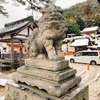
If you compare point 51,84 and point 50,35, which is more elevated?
point 50,35

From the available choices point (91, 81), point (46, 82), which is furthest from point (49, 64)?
point (91, 81)

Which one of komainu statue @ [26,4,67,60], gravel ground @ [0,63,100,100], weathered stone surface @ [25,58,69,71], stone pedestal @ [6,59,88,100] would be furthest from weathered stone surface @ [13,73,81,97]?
gravel ground @ [0,63,100,100]

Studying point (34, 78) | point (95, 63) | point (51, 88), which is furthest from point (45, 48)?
point (95, 63)

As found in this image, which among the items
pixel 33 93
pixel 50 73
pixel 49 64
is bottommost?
pixel 33 93

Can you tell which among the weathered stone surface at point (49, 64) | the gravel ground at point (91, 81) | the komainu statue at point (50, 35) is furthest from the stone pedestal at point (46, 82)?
the gravel ground at point (91, 81)

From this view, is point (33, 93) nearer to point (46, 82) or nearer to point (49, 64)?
point (46, 82)

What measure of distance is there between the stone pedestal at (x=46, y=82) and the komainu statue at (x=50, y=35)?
19 cm

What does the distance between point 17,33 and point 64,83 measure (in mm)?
8448

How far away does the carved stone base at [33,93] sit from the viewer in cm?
203

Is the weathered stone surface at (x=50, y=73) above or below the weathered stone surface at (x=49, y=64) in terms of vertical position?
below

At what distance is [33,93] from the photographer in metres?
2.21

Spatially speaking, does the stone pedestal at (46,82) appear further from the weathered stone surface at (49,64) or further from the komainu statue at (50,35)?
the komainu statue at (50,35)

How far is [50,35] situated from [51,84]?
915mm

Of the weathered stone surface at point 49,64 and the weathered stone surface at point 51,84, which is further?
the weathered stone surface at point 49,64
